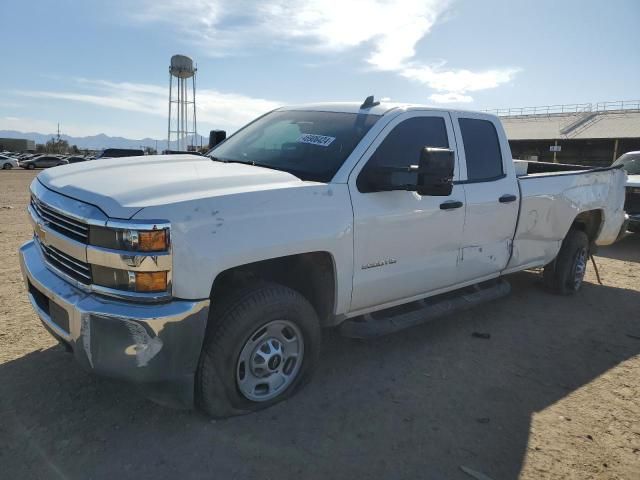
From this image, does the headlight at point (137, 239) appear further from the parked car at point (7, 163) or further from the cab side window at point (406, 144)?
the parked car at point (7, 163)

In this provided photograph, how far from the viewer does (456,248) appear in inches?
161

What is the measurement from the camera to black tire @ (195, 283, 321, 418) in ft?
9.23

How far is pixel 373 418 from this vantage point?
3.13 meters

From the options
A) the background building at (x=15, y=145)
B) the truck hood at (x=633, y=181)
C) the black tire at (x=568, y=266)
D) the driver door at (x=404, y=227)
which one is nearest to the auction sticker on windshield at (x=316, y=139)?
the driver door at (x=404, y=227)

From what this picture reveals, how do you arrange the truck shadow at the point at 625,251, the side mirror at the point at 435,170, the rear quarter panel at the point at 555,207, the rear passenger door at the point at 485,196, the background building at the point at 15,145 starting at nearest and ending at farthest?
the side mirror at the point at 435,170
the rear passenger door at the point at 485,196
the rear quarter panel at the point at 555,207
the truck shadow at the point at 625,251
the background building at the point at 15,145

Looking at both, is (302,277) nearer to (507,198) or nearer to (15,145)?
(507,198)

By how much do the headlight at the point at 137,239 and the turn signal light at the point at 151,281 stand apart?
129 millimetres

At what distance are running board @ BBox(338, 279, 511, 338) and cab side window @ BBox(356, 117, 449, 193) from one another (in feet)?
3.22

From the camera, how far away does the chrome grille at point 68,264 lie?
264 cm

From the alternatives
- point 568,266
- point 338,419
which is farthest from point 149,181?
point 568,266

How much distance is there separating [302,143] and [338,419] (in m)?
1.96

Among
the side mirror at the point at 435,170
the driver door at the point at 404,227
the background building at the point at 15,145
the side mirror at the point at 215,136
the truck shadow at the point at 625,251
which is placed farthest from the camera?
the background building at the point at 15,145

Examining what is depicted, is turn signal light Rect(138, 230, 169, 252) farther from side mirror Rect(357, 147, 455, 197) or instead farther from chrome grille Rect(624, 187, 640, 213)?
chrome grille Rect(624, 187, 640, 213)

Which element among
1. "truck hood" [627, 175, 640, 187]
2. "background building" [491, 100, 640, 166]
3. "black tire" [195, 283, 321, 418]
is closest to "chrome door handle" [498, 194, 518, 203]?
"black tire" [195, 283, 321, 418]
